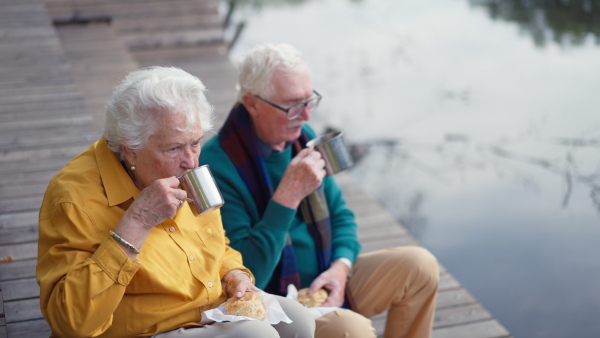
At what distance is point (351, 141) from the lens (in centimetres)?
512

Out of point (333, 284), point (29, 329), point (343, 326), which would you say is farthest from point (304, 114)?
point (29, 329)

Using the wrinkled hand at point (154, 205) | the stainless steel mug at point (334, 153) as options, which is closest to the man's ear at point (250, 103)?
the stainless steel mug at point (334, 153)

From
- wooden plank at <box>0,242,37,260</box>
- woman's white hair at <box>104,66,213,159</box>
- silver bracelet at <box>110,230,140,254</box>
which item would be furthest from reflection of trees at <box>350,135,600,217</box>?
silver bracelet at <box>110,230,140,254</box>

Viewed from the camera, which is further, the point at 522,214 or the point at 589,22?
the point at 589,22

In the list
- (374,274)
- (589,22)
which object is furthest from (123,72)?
(589,22)

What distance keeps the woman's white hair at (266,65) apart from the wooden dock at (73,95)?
735 millimetres

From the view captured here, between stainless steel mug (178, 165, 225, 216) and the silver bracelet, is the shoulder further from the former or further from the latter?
the silver bracelet

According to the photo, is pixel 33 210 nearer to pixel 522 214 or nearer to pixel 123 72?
pixel 123 72

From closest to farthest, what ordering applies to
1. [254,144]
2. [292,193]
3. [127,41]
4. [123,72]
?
[292,193] → [254,144] → [123,72] → [127,41]

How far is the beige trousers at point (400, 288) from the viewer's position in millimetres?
2084

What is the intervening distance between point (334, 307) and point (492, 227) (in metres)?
2.31

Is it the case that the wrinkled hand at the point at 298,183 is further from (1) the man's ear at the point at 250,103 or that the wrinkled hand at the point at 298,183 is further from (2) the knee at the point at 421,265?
(2) the knee at the point at 421,265

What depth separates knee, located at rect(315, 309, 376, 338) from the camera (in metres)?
1.83

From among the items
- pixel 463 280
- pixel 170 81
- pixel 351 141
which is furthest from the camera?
pixel 351 141
